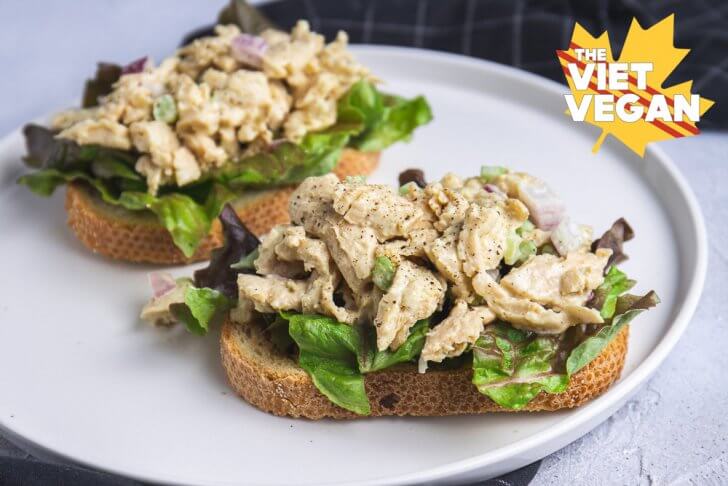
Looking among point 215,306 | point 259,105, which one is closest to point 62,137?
point 259,105

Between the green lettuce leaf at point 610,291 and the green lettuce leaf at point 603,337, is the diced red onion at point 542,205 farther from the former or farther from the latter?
the green lettuce leaf at point 603,337

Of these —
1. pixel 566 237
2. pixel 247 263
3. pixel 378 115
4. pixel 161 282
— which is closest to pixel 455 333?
pixel 566 237

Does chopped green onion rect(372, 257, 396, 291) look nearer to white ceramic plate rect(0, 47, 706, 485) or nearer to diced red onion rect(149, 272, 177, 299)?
white ceramic plate rect(0, 47, 706, 485)

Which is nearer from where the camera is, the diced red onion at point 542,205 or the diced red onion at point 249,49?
the diced red onion at point 542,205

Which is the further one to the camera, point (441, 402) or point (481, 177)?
point (481, 177)

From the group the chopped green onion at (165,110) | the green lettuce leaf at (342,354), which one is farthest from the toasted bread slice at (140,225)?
the green lettuce leaf at (342,354)

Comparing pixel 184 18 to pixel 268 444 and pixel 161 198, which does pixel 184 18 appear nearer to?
pixel 161 198
